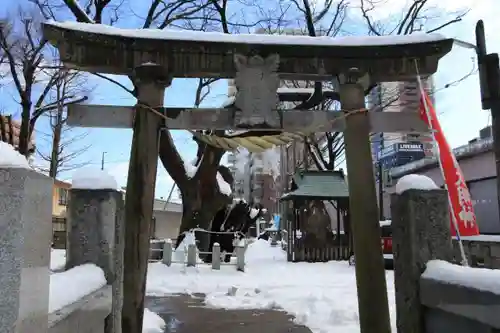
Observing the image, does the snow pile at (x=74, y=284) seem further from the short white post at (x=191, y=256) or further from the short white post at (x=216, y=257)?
the short white post at (x=191, y=256)

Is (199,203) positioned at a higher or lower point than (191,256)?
higher

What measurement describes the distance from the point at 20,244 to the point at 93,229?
2.87 metres

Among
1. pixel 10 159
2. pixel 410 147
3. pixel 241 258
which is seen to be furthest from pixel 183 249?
pixel 410 147

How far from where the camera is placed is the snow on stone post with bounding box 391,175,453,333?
4895 millimetres

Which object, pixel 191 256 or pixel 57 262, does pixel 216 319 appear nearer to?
pixel 191 256

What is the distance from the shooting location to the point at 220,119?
686 centimetres

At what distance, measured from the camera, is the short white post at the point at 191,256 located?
17062 mm

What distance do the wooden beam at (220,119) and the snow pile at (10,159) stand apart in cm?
472

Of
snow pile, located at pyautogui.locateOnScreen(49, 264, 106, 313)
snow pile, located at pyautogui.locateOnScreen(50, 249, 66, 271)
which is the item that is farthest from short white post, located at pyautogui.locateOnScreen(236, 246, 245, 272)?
snow pile, located at pyautogui.locateOnScreen(49, 264, 106, 313)

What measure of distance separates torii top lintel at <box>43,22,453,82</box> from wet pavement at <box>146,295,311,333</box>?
4.67 metres

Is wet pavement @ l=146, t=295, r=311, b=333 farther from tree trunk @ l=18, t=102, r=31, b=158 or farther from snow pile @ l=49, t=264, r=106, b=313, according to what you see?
tree trunk @ l=18, t=102, r=31, b=158

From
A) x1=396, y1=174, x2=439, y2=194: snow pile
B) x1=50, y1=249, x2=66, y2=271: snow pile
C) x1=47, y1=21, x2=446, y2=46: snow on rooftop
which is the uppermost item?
x1=47, y1=21, x2=446, y2=46: snow on rooftop

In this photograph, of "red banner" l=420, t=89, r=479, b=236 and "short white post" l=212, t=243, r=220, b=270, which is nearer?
"red banner" l=420, t=89, r=479, b=236

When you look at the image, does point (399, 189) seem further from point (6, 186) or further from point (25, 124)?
point (25, 124)
